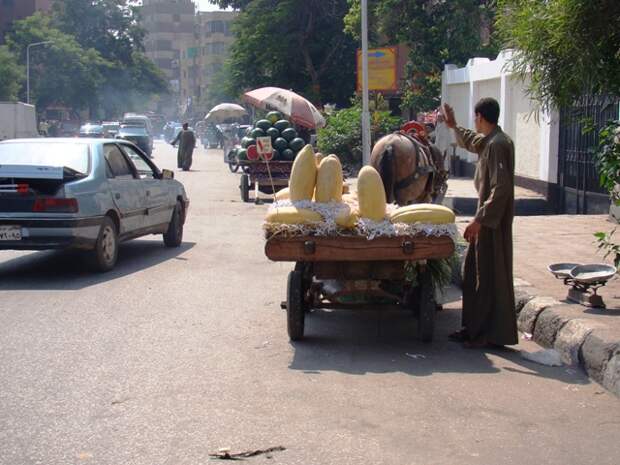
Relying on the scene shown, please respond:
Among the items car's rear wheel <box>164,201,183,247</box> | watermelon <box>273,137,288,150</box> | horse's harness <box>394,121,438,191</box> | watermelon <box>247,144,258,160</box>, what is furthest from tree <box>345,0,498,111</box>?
horse's harness <box>394,121,438,191</box>

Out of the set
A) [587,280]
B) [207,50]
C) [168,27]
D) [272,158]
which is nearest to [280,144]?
[272,158]

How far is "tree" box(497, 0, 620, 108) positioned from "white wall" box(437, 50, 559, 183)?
6614 mm

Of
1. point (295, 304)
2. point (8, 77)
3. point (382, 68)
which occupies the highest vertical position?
point (8, 77)

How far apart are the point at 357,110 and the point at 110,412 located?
2212 cm

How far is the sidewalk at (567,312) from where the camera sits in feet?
20.8

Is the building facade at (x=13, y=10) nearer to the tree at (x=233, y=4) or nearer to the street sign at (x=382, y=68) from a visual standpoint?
the tree at (x=233, y=4)

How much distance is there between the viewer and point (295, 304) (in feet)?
23.1

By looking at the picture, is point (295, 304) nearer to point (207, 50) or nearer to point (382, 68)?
point (382, 68)

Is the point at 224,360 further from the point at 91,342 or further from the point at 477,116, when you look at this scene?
the point at 477,116

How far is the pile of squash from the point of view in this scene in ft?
22.3

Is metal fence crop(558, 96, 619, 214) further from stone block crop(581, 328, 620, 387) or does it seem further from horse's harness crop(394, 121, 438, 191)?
stone block crop(581, 328, 620, 387)

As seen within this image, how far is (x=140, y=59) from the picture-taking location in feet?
301

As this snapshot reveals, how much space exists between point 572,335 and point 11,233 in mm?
6061

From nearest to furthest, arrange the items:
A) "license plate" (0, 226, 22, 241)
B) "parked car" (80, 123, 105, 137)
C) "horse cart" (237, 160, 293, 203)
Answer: "license plate" (0, 226, 22, 241) → "horse cart" (237, 160, 293, 203) → "parked car" (80, 123, 105, 137)
